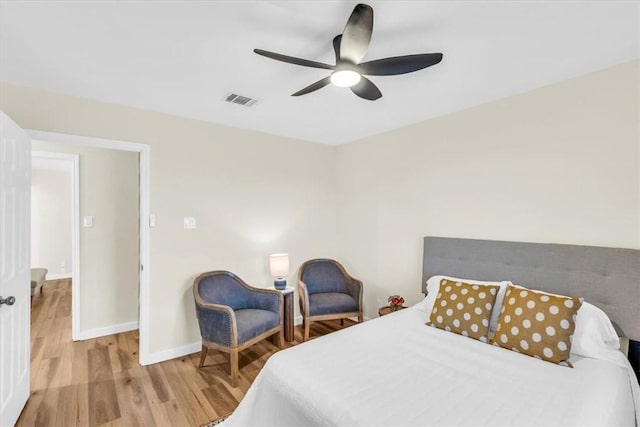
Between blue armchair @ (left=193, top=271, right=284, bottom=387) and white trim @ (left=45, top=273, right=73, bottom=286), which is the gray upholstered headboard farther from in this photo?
A: white trim @ (left=45, top=273, right=73, bottom=286)

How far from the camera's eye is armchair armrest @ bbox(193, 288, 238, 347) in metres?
2.57

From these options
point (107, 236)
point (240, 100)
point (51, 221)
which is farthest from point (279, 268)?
point (51, 221)

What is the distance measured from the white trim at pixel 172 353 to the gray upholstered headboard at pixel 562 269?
2619mm

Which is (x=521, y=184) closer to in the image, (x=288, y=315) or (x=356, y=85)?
(x=356, y=85)

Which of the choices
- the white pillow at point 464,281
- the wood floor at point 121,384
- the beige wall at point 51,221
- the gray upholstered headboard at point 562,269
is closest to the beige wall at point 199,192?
the wood floor at point 121,384

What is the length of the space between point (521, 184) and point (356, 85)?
65.9 inches

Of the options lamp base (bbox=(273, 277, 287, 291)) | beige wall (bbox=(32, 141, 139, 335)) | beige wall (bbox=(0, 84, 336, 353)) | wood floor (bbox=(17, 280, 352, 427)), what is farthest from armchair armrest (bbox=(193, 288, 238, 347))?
beige wall (bbox=(32, 141, 139, 335))

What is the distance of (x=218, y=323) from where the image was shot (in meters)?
2.62

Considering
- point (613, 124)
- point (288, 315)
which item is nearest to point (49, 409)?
point (288, 315)

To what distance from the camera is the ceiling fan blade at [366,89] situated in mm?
1879

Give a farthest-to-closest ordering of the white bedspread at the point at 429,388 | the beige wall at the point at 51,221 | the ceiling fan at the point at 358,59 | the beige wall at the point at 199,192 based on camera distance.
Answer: the beige wall at the point at 51,221, the beige wall at the point at 199,192, the ceiling fan at the point at 358,59, the white bedspread at the point at 429,388

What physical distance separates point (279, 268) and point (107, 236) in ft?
7.05

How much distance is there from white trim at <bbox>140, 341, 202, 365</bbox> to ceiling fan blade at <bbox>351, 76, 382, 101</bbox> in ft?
9.65

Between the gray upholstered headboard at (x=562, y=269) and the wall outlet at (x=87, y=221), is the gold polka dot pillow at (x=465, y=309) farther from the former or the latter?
the wall outlet at (x=87, y=221)
